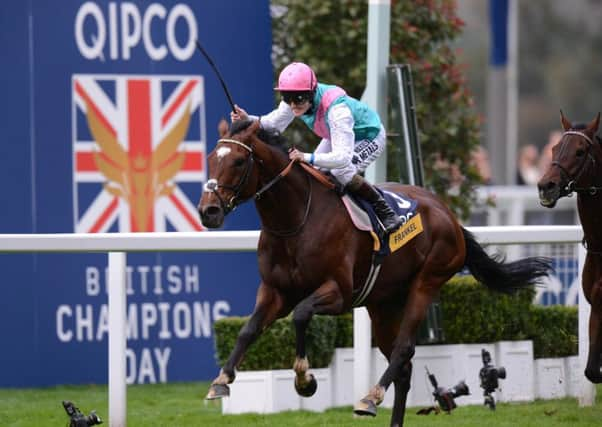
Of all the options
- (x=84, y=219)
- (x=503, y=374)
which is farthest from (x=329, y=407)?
(x=84, y=219)

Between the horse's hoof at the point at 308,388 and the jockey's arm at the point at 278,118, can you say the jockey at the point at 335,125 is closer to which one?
the jockey's arm at the point at 278,118

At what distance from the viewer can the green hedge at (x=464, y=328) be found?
764 cm

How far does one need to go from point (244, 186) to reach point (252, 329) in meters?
0.64

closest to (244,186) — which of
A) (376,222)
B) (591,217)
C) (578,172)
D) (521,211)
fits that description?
(376,222)

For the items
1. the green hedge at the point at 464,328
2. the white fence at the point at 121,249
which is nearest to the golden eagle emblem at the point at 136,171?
the green hedge at the point at 464,328

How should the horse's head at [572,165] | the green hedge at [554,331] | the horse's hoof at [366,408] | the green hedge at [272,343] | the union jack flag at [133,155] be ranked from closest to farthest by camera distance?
the horse's hoof at [366,408]
the horse's head at [572,165]
the green hedge at [272,343]
the green hedge at [554,331]
the union jack flag at [133,155]

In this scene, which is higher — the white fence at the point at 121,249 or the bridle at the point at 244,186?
the bridle at the point at 244,186

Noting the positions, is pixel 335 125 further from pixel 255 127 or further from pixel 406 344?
pixel 406 344

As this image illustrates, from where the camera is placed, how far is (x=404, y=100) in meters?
8.11

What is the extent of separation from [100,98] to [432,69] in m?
2.58

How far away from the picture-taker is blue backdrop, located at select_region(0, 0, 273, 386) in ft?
29.1

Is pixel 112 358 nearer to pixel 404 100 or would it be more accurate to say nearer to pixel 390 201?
pixel 390 201

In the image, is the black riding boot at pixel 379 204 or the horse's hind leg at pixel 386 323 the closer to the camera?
the black riding boot at pixel 379 204

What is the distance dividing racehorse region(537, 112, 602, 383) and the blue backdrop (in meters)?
2.92
